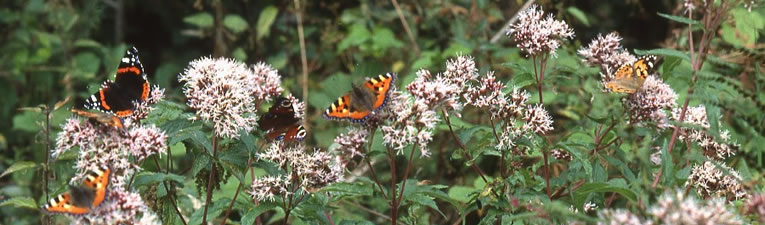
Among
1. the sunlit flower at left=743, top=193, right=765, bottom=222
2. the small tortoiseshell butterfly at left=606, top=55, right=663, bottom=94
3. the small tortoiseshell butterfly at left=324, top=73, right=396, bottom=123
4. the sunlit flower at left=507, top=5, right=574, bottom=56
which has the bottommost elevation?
the sunlit flower at left=743, top=193, right=765, bottom=222

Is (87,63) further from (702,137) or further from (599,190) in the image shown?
(599,190)

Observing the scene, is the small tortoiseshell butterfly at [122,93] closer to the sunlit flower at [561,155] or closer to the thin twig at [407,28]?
the sunlit flower at [561,155]

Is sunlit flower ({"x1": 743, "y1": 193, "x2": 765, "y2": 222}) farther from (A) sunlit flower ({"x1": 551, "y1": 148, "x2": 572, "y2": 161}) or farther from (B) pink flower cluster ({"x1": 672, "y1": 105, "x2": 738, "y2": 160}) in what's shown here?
(A) sunlit flower ({"x1": 551, "y1": 148, "x2": 572, "y2": 161})

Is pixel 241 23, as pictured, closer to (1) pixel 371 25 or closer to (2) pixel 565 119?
(1) pixel 371 25

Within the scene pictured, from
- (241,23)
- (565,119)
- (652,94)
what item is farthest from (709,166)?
(241,23)

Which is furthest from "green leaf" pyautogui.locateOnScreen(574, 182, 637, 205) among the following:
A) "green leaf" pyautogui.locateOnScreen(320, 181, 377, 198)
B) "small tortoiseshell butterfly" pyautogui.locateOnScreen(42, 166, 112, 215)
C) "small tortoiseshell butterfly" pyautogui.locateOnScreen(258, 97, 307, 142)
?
"small tortoiseshell butterfly" pyautogui.locateOnScreen(42, 166, 112, 215)

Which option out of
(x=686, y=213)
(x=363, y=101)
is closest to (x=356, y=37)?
(x=363, y=101)
